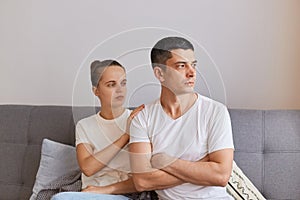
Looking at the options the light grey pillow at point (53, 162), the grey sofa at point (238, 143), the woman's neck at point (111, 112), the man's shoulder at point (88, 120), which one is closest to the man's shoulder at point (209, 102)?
the grey sofa at point (238, 143)

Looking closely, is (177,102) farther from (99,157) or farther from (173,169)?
(99,157)

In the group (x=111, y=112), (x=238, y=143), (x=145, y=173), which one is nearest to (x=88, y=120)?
(x=111, y=112)

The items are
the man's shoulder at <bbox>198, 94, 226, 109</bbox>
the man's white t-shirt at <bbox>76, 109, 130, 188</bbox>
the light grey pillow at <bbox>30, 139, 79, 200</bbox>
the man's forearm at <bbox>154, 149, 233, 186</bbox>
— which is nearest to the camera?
the man's forearm at <bbox>154, 149, 233, 186</bbox>

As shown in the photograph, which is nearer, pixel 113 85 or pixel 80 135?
pixel 113 85

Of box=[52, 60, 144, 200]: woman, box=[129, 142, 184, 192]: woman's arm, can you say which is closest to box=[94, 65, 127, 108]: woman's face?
box=[52, 60, 144, 200]: woman

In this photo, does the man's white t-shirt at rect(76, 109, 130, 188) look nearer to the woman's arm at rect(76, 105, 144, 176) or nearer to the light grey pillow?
the woman's arm at rect(76, 105, 144, 176)

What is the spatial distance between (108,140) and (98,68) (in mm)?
296

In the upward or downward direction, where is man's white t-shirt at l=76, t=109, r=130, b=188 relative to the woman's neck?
downward

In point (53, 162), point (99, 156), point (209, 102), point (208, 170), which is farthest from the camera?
point (53, 162)

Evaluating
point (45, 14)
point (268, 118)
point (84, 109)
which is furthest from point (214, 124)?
point (45, 14)

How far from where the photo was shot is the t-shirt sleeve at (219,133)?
6.06 ft

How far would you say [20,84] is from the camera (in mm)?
2852

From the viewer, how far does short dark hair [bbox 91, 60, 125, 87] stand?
2.02m

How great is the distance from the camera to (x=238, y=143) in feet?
6.95
